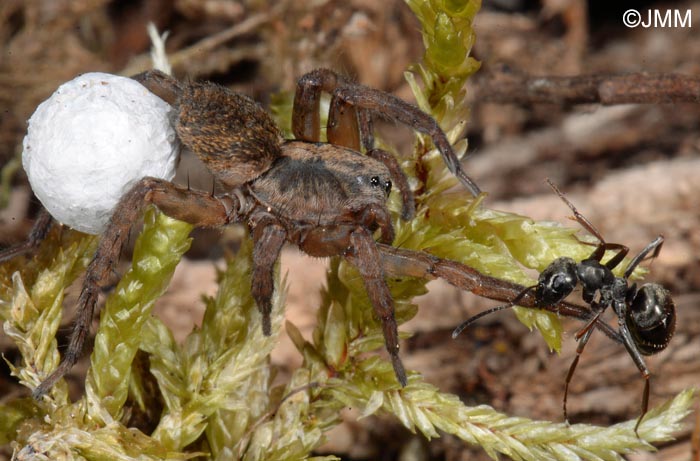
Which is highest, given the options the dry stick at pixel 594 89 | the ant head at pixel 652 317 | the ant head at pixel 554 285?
the dry stick at pixel 594 89

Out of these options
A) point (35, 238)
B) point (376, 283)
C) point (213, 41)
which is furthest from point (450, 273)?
point (213, 41)

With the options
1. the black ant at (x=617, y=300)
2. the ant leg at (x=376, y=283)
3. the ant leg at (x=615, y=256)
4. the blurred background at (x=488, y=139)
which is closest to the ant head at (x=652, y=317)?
the black ant at (x=617, y=300)

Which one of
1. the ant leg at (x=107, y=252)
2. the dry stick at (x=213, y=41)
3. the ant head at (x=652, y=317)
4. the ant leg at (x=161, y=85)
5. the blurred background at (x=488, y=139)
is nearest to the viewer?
the ant leg at (x=107, y=252)

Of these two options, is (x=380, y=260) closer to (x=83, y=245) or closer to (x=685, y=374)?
(x=83, y=245)

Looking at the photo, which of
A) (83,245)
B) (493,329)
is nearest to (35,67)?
(83,245)

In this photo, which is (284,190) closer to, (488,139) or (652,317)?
(652,317)

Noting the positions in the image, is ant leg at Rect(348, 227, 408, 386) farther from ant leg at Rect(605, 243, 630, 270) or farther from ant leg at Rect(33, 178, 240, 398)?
ant leg at Rect(605, 243, 630, 270)

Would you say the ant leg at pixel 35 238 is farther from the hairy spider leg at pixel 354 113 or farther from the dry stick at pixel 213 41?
the dry stick at pixel 213 41
